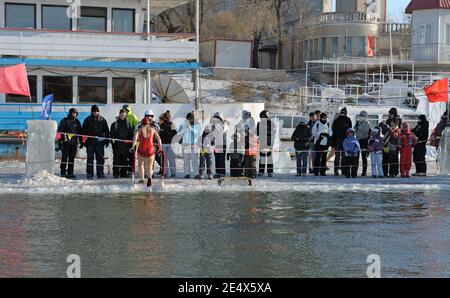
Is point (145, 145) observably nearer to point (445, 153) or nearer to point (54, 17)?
point (445, 153)

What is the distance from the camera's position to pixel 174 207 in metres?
15.5

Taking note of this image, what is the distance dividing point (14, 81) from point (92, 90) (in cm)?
607

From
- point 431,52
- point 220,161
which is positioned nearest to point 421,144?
point 220,161

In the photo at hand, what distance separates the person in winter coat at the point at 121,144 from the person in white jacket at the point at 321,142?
4.97 meters

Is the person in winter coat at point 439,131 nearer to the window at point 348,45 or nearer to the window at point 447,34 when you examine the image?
the window at point 447,34

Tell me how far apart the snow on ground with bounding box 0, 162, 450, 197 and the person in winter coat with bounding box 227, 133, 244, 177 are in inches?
25.4

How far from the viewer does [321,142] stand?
21.4 m

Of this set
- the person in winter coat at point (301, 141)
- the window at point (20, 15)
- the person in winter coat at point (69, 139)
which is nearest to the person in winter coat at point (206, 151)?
the person in winter coat at point (301, 141)

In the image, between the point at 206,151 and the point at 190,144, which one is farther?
the point at 190,144

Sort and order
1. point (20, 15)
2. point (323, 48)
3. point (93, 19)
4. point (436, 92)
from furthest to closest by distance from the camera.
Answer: point (323, 48), point (93, 19), point (20, 15), point (436, 92)

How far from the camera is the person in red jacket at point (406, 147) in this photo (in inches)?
845

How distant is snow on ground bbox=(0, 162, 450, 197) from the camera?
18250 millimetres

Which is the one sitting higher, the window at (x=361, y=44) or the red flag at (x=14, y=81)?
the window at (x=361, y=44)

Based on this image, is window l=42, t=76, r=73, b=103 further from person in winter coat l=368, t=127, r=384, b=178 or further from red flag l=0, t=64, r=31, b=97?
person in winter coat l=368, t=127, r=384, b=178
